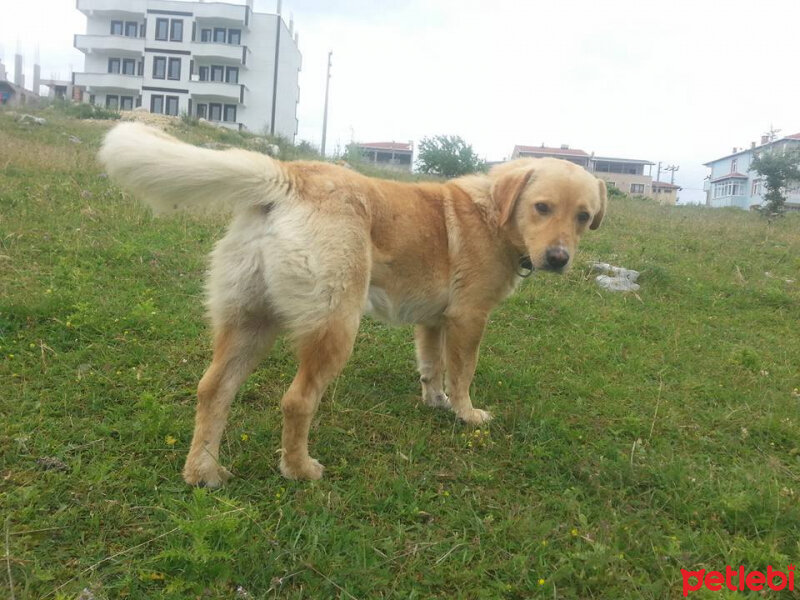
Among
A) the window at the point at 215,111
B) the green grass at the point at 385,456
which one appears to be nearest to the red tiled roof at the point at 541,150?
the window at the point at 215,111

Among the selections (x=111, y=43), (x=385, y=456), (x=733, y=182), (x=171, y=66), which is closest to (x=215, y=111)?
(x=171, y=66)

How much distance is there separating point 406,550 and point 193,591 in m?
0.95

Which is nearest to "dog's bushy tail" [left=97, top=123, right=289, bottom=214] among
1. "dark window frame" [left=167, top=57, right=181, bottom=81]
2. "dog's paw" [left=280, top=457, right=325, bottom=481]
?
Result: "dog's paw" [left=280, top=457, right=325, bottom=481]

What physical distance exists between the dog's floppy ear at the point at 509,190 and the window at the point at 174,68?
50.1m

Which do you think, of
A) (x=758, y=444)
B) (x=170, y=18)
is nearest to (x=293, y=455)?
(x=758, y=444)

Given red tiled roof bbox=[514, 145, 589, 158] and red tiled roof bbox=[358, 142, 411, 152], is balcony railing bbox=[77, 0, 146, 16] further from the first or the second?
red tiled roof bbox=[514, 145, 589, 158]

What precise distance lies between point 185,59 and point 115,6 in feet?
26.4

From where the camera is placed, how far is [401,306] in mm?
3625

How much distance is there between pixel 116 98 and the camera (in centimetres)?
4700

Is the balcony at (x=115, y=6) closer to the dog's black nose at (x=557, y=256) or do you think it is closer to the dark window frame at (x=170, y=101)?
the dark window frame at (x=170, y=101)

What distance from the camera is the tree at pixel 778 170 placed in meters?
20.5

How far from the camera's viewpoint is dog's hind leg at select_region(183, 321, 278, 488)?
289cm

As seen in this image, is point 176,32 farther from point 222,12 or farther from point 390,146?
point 390,146

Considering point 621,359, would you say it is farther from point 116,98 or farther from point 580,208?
point 116,98
